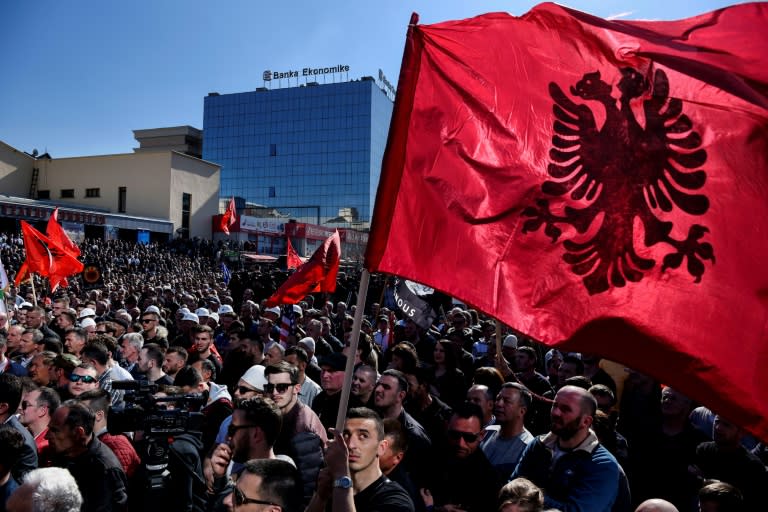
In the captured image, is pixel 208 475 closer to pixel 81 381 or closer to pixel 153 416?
pixel 153 416

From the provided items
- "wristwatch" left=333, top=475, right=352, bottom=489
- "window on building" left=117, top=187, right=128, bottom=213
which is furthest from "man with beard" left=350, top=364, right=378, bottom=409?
"window on building" left=117, top=187, right=128, bottom=213

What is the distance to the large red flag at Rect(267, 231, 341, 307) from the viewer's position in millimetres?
9539

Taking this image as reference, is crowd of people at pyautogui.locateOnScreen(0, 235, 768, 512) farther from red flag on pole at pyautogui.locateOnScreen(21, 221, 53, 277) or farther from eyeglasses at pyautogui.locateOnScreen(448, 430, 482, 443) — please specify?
red flag on pole at pyautogui.locateOnScreen(21, 221, 53, 277)

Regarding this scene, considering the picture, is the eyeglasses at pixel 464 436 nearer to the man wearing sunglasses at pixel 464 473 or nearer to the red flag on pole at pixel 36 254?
the man wearing sunglasses at pixel 464 473

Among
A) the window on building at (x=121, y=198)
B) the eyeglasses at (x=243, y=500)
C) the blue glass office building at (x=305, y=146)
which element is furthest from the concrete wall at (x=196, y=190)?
the eyeglasses at (x=243, y=500)

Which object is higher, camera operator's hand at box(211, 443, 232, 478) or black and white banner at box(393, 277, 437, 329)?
black and white banner at box(393, 277, 437, 329)

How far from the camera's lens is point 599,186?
2805mm

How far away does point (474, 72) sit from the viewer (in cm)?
319

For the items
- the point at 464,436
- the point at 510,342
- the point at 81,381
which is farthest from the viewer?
the point at 510,342

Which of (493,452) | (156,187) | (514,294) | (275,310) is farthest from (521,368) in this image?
(156,187)

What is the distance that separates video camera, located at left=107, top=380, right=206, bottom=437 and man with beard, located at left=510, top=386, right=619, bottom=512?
7.64 ft

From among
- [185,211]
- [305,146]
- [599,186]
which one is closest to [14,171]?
[185,211]

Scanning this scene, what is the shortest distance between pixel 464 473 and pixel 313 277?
6030 mm

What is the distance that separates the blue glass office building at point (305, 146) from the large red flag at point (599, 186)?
84.5m
